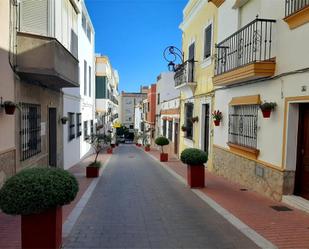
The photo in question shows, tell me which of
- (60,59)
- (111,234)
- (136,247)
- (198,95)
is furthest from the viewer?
(198,95)

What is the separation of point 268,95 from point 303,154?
188 cm

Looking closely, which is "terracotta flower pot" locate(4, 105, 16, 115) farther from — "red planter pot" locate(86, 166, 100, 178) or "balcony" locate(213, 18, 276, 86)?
"balcony" locate(213, 18, 276, 86)

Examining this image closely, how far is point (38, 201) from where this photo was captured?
458cm

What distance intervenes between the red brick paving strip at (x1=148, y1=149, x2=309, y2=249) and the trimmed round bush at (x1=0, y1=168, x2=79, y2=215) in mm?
3582

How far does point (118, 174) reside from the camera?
14.0m

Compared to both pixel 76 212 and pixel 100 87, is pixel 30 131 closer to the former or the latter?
pixel 76 212

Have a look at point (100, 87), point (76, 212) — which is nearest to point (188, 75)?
point (76, 212)

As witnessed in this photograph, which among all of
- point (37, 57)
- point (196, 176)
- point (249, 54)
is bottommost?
point (196, 176)

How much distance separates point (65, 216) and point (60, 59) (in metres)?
4.67

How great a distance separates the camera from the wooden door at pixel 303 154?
7.82m

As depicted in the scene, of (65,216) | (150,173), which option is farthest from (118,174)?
(65,216)

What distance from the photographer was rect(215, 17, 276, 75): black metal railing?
895 centimetres

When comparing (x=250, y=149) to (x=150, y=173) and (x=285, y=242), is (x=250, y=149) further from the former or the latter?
(x=150, y=173)

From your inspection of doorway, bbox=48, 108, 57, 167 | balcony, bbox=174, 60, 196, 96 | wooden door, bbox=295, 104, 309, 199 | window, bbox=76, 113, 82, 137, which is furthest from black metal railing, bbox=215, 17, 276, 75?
window, bbox=76, 113, 82, 137
